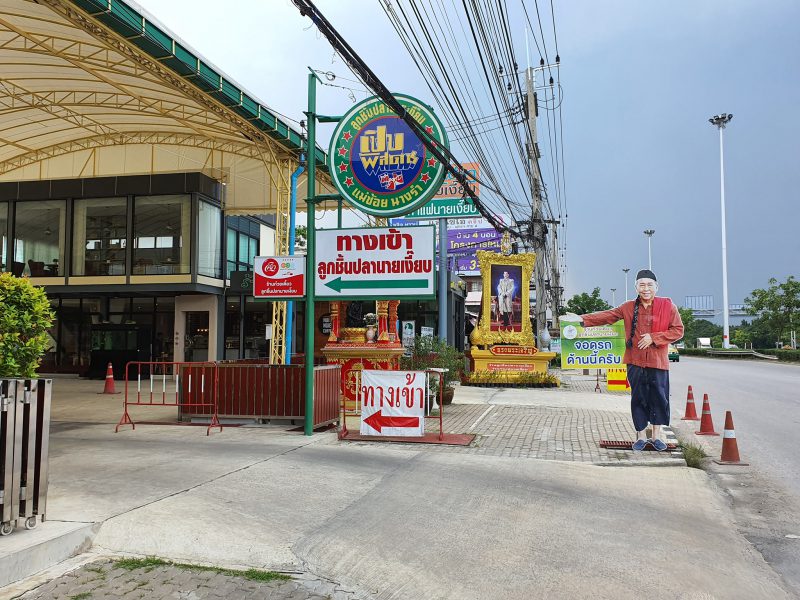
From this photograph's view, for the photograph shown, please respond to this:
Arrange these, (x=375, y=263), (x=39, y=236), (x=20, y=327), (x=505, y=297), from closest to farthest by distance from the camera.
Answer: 1. (x=20, y=327)
2. (x=375, y=263)
3. (x=505, y=297)
4. (x=39, y=236)

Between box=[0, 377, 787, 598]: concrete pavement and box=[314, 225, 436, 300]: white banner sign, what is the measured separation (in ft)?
8.00

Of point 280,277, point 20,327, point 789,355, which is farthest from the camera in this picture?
point 789,355

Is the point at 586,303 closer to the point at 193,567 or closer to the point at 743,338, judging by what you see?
the point at 743,338

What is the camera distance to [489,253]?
24.1 meters

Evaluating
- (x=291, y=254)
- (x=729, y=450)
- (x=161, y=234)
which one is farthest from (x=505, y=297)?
(x=729, y=450)

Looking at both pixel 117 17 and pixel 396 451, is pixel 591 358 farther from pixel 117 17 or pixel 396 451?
pixel 117 17

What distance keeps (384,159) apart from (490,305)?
14.4 m

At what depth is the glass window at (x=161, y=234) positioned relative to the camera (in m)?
24.0

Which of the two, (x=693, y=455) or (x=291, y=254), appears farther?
(x=291, y=254)

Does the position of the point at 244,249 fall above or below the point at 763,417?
above

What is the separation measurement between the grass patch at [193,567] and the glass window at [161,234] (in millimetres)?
20545

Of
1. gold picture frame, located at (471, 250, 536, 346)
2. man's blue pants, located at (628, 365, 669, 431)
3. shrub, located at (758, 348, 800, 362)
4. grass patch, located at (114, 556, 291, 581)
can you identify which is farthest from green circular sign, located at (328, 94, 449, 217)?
shrub, located at (758, 348, 800, 362)

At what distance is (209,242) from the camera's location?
2509 cm

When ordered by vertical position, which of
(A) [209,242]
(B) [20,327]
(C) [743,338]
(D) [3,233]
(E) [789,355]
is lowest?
(E) [789,355]
